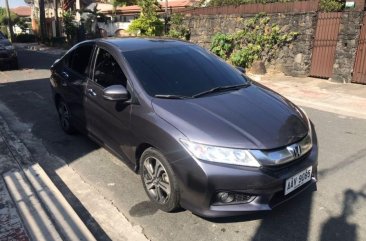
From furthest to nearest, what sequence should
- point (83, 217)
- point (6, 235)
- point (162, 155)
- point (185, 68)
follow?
point (185, 68) < point (83, 217) < point (162, 155) < point (6, 235)

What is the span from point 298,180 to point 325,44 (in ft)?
28.4

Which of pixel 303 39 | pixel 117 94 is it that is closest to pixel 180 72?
pixel 117 94

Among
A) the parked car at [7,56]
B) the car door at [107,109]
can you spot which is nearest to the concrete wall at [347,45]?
the car door at [107,109]

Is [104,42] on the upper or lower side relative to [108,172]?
upper

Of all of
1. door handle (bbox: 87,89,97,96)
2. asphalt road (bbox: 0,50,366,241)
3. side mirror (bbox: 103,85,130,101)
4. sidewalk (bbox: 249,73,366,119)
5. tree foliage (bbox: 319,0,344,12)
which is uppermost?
tree foliage (bbox: 319,0,344,12)

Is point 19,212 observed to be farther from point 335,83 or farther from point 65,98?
point 335,83

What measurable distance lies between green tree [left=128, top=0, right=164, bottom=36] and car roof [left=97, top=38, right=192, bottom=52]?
12212 mm

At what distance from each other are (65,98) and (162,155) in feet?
9.44

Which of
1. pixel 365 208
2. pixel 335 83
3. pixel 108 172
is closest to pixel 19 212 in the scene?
pixel 108 172

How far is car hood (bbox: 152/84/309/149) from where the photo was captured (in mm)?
3215

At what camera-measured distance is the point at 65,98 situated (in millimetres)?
5754

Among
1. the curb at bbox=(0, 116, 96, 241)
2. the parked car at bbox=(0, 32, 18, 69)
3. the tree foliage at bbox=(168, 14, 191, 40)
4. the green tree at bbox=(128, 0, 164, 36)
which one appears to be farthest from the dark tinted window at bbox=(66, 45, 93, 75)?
the green tree at bbox=(128, 0, 164, 36)

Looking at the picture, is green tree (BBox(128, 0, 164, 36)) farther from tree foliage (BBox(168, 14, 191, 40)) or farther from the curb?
the curb

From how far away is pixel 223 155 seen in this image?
10.3ft
